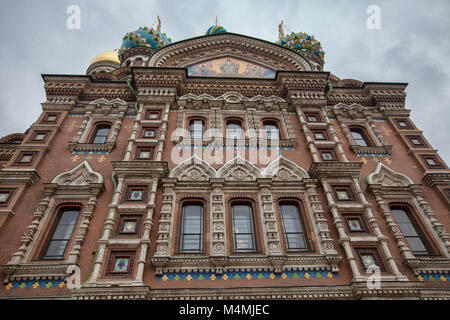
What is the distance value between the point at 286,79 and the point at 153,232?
7466mm

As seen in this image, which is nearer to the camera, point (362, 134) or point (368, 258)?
point (368, 258)

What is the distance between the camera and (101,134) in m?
10.6

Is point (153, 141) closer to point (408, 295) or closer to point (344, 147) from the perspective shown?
point (344, 147)

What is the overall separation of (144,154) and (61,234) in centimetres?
305

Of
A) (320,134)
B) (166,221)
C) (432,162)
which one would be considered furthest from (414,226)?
(166,221)

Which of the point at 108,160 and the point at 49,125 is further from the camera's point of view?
the point at 49,125

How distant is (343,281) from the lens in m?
6.73

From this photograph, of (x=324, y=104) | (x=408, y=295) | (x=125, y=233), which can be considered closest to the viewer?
(x=408, y=295)

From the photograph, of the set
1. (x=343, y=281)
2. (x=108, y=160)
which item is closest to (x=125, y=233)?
(x=108, y=160)

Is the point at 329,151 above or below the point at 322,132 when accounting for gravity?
below

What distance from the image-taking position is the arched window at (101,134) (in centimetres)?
1039

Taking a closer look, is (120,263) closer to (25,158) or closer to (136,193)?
(136,193)

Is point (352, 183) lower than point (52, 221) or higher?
higher

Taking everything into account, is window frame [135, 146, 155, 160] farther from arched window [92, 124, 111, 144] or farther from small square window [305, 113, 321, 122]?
small square window [305, 113, 321, 122]
